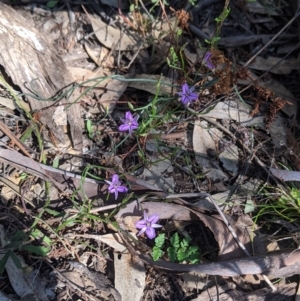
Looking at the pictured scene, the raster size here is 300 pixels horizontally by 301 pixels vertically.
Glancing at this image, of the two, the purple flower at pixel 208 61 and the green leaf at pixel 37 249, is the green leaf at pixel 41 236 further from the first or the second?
the purple flower at pixel 208 61

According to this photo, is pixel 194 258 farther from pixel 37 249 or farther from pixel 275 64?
pixel 275 64

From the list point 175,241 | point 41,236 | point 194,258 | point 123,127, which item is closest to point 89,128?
point 123,127

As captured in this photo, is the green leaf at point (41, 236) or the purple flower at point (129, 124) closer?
the green leaf at point (41, 236)

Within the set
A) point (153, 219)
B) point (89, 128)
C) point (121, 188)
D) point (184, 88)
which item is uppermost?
point (184, 88)

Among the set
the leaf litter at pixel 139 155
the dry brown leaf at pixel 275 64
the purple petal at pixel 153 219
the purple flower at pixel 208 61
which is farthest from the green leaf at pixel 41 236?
the dry brown leaf at pixel 275 64

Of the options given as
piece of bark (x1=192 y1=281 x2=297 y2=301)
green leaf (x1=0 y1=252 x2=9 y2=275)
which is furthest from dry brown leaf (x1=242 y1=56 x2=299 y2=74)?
green leaf (x1=0 y1=252 x2=9 y2=275)

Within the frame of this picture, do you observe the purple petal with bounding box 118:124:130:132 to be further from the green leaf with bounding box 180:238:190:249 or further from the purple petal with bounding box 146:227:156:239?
the green leaf with bounding box 180:238:190:249

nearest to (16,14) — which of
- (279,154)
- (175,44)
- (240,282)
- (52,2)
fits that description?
(52,2)

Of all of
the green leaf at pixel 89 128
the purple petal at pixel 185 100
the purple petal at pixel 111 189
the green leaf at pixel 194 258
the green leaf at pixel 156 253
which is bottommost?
the green leaf at pixel 194 258
